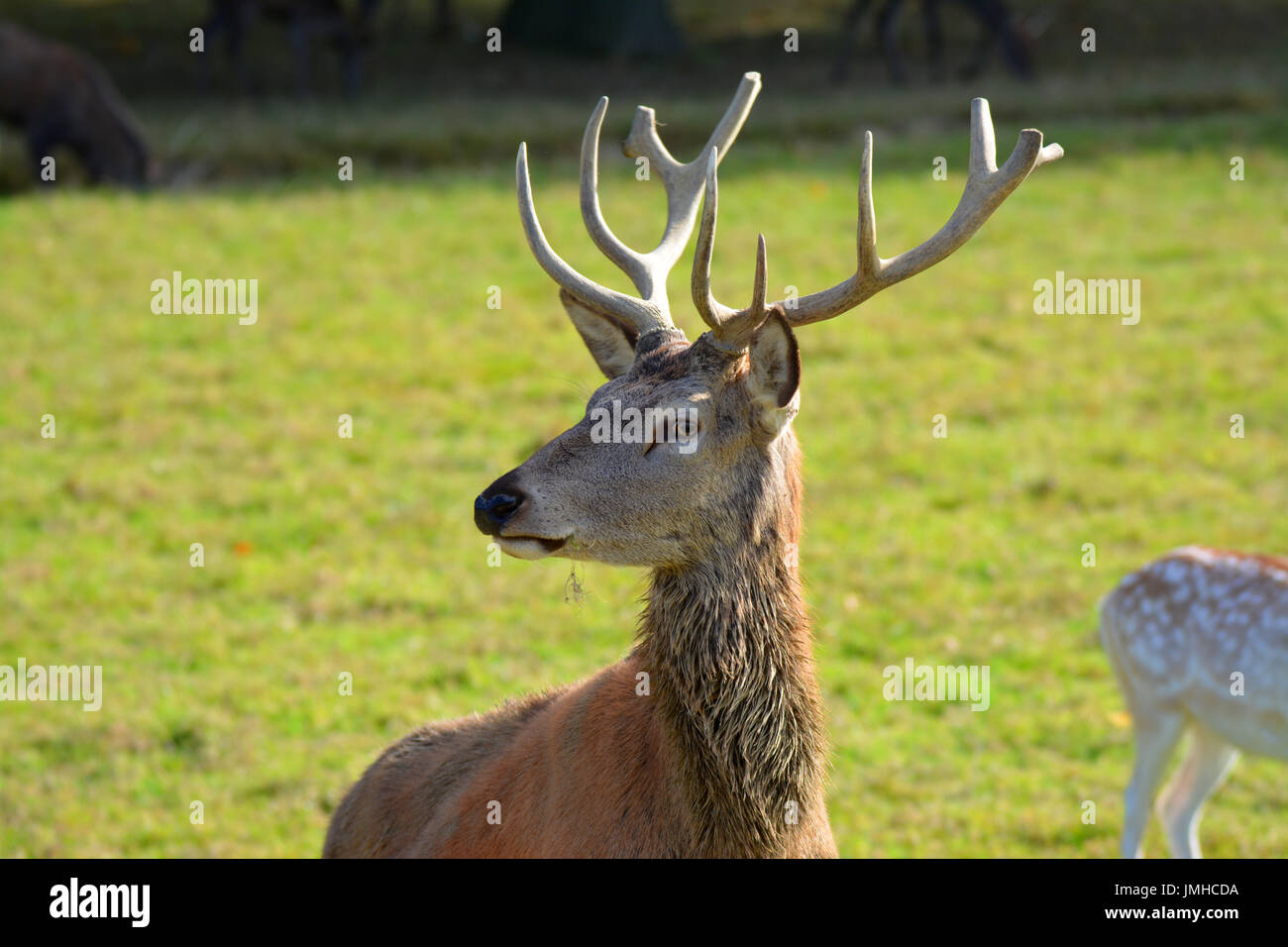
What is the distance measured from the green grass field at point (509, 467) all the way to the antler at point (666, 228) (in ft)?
1.46

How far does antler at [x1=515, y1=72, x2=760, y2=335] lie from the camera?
12.7 feet

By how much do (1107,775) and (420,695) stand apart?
9.13 feet

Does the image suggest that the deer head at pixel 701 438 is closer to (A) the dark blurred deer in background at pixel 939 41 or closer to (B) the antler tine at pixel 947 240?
(B) the antler tine at pixel 947 240

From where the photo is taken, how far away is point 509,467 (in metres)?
8.12

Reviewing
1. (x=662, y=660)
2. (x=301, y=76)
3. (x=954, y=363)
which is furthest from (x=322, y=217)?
(x=662, y=660)

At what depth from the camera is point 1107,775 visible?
5.51m

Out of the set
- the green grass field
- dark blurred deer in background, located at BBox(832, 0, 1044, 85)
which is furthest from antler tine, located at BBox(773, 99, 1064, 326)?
dark blurred deer in background, located at BBox(832, 0, 1044, 85)

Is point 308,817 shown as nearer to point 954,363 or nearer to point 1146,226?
point 954,363

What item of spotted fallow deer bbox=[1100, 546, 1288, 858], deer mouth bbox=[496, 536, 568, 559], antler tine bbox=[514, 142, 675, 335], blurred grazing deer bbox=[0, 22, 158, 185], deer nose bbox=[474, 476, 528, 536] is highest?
blurred grazing deer bbox=[0, 22, 158, 185]

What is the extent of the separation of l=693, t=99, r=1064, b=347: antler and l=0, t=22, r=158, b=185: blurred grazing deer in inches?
449

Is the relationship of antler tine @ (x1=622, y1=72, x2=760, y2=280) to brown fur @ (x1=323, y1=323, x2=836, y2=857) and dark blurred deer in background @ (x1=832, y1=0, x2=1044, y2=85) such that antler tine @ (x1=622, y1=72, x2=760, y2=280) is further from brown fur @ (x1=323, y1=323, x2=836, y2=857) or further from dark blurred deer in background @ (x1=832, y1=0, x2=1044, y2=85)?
dark blurred deer in background @ (x1=832, y1=0, x2=1044, y2=85)

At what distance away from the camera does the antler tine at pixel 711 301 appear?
338cm

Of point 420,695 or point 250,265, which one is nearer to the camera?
point 420,695

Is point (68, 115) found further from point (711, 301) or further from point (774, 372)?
point (774, 372)
